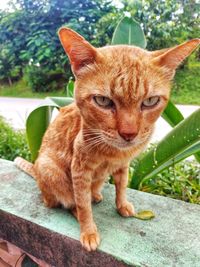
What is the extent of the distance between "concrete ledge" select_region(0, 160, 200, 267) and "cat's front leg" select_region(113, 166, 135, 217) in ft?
0.08

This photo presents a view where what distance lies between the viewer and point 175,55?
0.85 metres

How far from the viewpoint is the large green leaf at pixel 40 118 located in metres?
1.33

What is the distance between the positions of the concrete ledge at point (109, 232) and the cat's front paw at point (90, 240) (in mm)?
19

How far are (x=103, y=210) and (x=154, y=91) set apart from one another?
1.70ft

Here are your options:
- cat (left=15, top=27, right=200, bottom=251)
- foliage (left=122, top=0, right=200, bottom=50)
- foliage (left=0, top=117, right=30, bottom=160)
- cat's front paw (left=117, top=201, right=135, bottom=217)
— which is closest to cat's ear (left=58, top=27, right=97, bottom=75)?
cat (left=15, top=27, right=200, bottom=251)

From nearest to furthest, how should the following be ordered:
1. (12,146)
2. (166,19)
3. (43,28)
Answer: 1. (12,146)
2. (166,19)
3. (43,28)

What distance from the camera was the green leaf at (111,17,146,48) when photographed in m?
1.41

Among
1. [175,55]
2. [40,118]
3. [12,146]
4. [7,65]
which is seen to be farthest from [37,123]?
[7,65]

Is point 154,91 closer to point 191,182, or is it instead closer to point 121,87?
point 121,87

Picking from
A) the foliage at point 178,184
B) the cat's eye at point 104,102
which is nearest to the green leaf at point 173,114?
the foliage at point 178,184

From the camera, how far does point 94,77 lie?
33.3 inches

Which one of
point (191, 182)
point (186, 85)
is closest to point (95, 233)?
point (191, 182)

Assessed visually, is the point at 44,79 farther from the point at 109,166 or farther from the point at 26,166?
the point at 109,166

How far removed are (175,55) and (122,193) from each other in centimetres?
50
